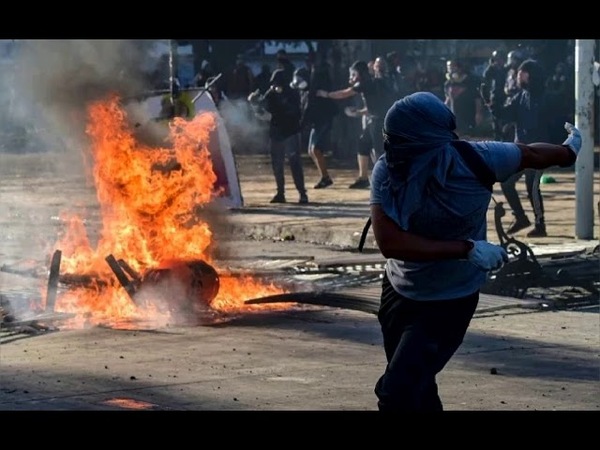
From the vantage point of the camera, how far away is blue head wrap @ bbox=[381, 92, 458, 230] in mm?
5777

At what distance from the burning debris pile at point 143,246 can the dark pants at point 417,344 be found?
4561mm

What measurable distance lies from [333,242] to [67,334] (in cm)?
610

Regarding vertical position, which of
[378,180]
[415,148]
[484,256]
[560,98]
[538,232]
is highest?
[415,148]

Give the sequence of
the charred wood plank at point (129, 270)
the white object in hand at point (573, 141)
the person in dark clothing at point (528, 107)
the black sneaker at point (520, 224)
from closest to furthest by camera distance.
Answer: the white object in hand at point (573, 141) < the charred wood plank at point (129, 270) < the black sneaker at point (520, 224) < the person in dark clothing at point (528, 107)

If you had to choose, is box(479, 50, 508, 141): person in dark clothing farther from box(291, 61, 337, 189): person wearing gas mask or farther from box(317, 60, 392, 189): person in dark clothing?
box(291, 61, 337, 189): person wearing gas mask

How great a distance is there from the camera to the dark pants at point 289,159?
19344 millimetres

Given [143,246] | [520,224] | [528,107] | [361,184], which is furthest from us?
[361,184]

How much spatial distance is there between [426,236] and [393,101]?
14.5 metres

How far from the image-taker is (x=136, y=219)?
11.9m

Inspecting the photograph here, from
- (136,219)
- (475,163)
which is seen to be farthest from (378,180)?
(136,219)

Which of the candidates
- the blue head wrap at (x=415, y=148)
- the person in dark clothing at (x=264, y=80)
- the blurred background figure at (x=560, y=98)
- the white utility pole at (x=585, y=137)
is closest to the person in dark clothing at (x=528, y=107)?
the white utility pole at (x=585, y=137)

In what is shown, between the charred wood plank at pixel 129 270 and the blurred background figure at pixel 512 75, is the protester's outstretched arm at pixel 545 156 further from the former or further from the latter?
the blurred background figure at pixel 512 75

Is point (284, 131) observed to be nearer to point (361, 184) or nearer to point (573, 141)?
point (361, 184)

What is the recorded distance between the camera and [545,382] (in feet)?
26.9
